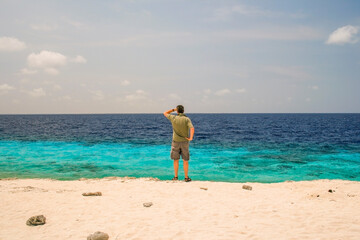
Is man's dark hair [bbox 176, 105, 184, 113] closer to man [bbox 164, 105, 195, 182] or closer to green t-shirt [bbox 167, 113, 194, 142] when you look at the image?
man [bbox 164, 105, 195, 182]

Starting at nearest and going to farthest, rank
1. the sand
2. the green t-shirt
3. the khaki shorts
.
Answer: the sand, the green t-shirt, the khaki shorts

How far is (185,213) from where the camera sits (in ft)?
20.2

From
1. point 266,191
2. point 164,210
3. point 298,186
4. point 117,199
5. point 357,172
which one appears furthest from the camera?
point 357,172

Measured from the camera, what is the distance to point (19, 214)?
612cm

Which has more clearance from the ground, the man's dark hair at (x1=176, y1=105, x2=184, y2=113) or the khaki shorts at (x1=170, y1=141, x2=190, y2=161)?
the man's dark hair at (x1=176, y1=105, x2=184, y2=113)

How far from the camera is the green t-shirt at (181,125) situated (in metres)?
9.34

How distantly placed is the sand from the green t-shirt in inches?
75.1

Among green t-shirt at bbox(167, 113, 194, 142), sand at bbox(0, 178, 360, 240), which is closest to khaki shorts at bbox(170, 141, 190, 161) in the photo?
green t-shirt at bbox(167, 113, 194, 142)

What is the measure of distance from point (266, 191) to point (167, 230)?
16.8ft

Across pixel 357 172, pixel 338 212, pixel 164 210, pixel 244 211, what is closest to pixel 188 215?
pixel 164 210

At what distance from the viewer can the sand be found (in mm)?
4918

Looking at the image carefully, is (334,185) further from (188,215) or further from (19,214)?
(19,214)

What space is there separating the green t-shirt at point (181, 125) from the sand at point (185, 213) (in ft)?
6.26

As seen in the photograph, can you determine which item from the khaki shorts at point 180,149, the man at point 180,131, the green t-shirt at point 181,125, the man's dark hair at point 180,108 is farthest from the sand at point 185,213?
the man's dark hair at point 180,108
